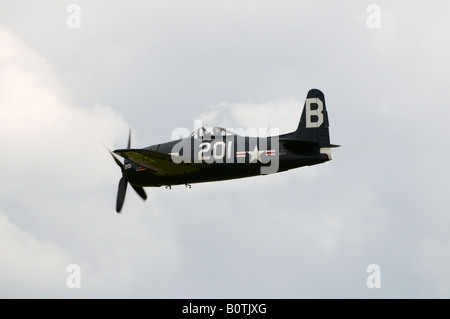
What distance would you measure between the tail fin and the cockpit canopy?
256cm

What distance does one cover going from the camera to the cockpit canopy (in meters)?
36.7

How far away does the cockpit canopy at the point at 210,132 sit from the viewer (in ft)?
120

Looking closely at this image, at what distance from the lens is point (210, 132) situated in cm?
3691

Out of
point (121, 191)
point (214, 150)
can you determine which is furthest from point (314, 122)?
point (121, 191)

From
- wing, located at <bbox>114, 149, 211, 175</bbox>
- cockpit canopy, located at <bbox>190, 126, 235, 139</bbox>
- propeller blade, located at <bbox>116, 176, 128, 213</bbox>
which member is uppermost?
cockpit canopy, located at <bbox>190, 126, 235, 139</bbox>

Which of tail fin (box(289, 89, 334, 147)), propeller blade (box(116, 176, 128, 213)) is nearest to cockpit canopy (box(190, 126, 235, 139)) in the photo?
tail fin (box(289, 89, 334, 147))

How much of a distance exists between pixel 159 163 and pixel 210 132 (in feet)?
7.56

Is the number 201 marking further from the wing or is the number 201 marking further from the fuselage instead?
the wing

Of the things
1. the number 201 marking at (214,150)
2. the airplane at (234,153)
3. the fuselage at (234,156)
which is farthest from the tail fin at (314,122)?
the number 201 marking at (214,150)

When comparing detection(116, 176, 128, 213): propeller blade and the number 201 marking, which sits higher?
the number 201 marking

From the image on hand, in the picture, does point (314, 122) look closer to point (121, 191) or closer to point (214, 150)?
A: point (214, 150)

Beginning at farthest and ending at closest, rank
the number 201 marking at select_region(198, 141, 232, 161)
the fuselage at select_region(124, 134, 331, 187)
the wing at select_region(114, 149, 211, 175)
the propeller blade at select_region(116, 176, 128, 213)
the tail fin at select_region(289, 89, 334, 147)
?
the propeller blade at select_region(116, 176, 128, 213), the number 201 marking at select_region(198, 141, 232, 161), the wing at select_region(114, 149, 211, 175), the tail fin at select_region(289, 89, 334, 147), the fuselage at select_region(124, 134, 331, 187)

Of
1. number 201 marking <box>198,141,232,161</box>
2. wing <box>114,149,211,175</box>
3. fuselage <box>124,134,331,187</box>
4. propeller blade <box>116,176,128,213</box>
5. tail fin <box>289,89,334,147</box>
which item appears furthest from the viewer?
propeller blade <box>116,176,128,213</box>
